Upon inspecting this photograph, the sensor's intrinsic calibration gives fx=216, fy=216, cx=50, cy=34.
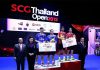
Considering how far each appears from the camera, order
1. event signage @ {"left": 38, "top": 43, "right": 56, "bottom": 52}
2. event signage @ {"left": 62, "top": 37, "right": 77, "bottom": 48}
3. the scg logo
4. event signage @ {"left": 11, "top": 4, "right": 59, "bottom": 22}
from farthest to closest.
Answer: event signage @ {"left": 11, "top": 4, "right": 59, "bottom": 22} → the scg logo → event signage @ {"left": 62, "top": 37, "right": 77, "bottom": 48} → event signage @ {"left": 38, "top": 43, "right": 56, "bottom": 52}

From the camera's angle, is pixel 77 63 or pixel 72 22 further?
pixel 72 22

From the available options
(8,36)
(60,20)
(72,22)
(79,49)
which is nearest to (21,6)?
(8,36)

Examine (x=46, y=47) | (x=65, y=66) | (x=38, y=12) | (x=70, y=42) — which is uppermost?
(x=38, y=12)

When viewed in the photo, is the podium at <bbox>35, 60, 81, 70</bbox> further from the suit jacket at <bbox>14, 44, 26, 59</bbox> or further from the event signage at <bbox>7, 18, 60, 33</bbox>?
the event signage at <bbox>7, 18, 60, 33</bbox>

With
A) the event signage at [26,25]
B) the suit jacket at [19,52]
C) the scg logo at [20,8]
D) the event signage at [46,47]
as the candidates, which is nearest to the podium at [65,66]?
the event signage at [46,47]

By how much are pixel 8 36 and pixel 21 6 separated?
2085mm

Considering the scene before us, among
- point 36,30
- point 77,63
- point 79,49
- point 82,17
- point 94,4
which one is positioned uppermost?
point 94,4

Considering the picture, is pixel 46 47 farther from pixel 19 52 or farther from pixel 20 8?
pixel 20 8

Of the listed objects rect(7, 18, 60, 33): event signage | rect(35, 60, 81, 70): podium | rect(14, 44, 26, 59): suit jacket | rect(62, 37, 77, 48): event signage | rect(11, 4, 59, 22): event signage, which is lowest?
rect(35, 60, 81, 70): podium

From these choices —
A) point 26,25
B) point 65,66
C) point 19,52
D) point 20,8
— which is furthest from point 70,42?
point 20,8

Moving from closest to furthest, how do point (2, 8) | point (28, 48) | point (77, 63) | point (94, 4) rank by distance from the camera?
1. point (28, 48)
2. point (77, 63)
3. point (2, 8)
4. point (94, 4)

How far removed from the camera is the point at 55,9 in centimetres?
1531

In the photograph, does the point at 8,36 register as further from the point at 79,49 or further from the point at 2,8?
the point at 79,49

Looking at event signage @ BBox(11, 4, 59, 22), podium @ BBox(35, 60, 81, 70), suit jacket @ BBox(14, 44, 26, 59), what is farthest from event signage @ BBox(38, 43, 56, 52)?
event signage @ BBox(11, 4, 59, 22)
